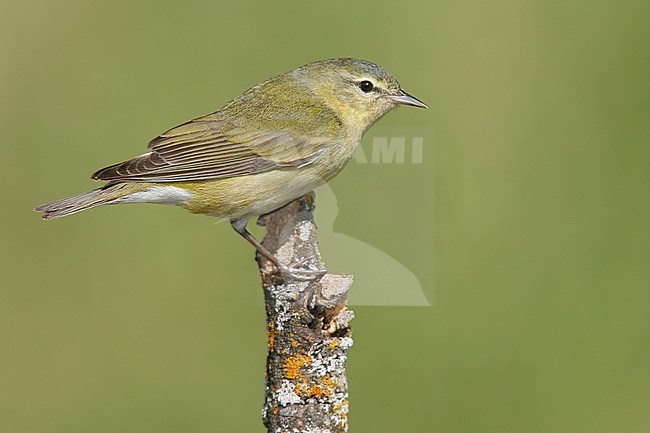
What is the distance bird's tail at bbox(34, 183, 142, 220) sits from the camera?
4664 mm

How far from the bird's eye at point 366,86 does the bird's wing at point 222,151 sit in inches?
15.5

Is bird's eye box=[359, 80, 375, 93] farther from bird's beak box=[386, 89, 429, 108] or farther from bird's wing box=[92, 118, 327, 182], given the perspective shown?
bird's wing box=[92, 118, 327, 182]

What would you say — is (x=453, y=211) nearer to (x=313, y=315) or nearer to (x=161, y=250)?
(x=161, y=250)

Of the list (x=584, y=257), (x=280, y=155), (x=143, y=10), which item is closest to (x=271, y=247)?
(x=280, y=155)

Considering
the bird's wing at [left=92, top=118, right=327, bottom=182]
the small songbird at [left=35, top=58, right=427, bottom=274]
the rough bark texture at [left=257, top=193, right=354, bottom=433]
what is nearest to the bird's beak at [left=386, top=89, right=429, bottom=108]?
the small songbird at [left=35, top=58, right=427, bottom=274]

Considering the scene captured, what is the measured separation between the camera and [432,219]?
20.4ft

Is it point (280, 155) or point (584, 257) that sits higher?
point (280, 155)

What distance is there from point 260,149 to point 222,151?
7.0 inches

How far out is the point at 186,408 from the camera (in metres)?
6.55

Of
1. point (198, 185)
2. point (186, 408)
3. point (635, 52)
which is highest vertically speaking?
point (635, 52)

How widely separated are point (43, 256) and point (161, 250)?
29.2 inches

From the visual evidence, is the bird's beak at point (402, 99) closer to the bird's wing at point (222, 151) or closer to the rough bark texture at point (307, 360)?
the bird's wing at point (222, 151)

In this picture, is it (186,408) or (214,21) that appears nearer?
(186,408)

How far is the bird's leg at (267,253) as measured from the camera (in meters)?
4.17
